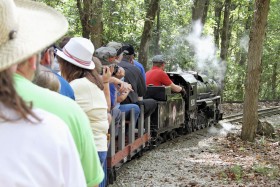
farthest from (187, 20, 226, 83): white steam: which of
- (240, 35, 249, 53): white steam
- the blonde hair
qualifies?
the blonde hair

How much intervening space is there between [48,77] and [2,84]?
137 cm

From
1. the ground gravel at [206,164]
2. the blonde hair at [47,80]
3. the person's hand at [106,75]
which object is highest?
the blonde hair at [47,80]

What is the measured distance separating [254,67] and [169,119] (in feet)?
8.10

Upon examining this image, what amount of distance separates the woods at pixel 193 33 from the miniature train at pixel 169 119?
167 cm

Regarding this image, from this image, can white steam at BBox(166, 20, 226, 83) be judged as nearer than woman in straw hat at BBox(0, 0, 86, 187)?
No

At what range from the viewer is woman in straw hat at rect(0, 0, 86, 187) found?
1.39m

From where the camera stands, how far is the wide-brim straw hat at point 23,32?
1.47m

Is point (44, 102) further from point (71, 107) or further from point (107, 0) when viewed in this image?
point (107, 0)

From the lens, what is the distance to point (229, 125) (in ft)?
56.4

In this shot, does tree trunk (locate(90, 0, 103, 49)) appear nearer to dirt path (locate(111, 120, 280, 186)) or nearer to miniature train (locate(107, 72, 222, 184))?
miniature train (locate(107, 72, 222, 184))

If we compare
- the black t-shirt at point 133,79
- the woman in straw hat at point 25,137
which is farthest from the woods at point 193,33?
the woman in straw hat at point 25,137

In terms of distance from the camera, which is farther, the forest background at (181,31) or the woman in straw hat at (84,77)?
the forest background at (181,31)

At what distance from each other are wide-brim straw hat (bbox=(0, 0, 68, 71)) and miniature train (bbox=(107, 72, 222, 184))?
17.7 ft

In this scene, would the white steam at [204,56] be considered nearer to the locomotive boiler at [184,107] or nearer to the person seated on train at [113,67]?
the locomotive boiler at [184,107]
